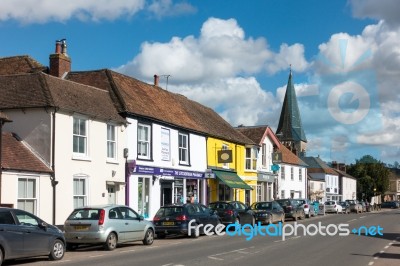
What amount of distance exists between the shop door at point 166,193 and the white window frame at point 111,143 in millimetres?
5171

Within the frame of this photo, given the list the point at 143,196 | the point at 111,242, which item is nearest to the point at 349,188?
the point at 143,196

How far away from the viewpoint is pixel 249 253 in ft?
59.5

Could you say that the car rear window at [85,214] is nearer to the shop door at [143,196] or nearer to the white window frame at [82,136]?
the white window frame at [82,136]

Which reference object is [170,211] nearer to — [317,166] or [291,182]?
[291,182]

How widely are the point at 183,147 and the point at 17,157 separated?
46.2ft

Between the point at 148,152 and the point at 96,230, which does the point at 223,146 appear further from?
the point at 96,230

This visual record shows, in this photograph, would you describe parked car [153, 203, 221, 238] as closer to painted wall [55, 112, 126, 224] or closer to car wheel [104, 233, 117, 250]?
painted wall [55, 112, 126, 224]

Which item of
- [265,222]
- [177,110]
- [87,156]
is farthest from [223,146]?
[87,156]

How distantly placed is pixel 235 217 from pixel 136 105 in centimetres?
794

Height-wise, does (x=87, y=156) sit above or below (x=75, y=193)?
above

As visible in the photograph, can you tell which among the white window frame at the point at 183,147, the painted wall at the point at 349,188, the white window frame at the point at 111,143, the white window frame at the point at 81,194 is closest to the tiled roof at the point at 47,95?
the white window frame at the point at 111,143

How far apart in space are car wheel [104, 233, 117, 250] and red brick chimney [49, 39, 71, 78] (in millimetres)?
14569

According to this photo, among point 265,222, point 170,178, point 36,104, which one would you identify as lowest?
point 265,222

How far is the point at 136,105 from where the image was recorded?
3119 centimetres
